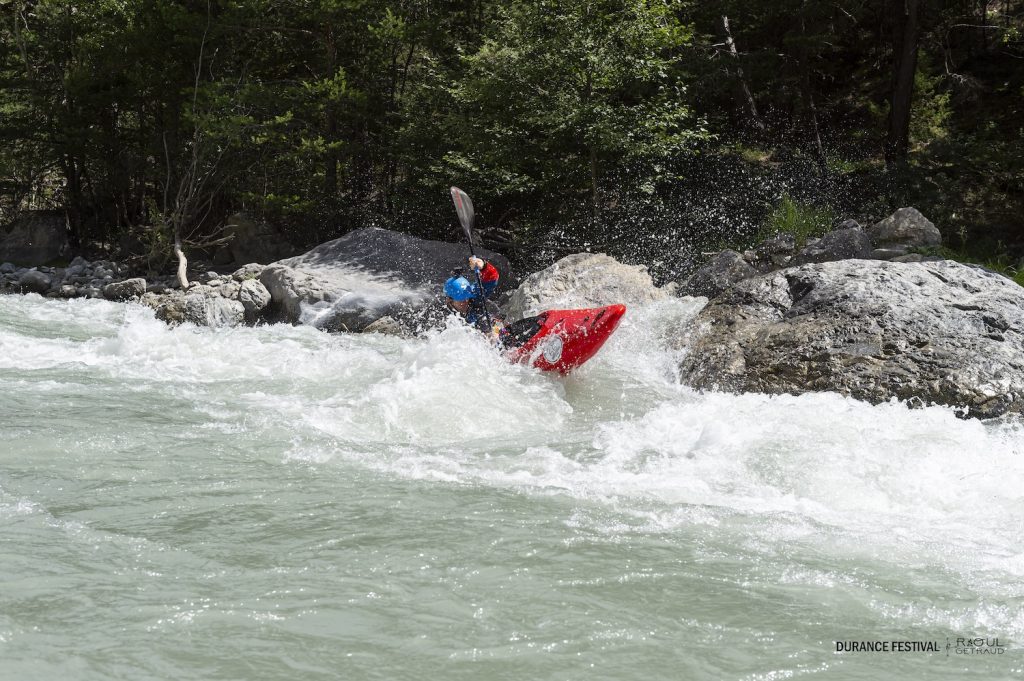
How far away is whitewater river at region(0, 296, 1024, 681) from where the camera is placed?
249 cm

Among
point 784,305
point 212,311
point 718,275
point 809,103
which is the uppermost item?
point 809,103

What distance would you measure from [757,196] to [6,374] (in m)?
9.43

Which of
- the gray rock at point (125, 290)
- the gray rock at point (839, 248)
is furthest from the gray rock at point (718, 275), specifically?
the gray rock at point (125, 290)

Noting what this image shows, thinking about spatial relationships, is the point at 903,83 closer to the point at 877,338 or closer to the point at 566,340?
the point at 877,338

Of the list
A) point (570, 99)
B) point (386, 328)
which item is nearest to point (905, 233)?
point (570, 99)

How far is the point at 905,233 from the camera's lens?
10.3 m

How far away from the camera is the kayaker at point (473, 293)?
730 centimetres

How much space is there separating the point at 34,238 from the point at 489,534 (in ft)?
58.4

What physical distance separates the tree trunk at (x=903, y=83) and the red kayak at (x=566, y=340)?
7077 millimetres

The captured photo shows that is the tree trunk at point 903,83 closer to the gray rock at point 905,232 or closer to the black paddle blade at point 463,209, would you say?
the gray rock at point 905,232

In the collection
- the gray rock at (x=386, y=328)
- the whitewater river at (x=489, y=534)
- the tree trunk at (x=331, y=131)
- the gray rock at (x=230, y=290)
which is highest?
the tree trunk at (x=331, y=131)

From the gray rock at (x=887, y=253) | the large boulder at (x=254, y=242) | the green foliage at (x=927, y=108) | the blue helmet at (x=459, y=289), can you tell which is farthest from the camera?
the large boulder at (x=254, y=242)

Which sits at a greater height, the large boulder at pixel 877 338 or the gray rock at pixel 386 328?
the large boulder at pixel 877 338

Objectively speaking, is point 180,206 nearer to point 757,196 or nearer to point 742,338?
point 757,196
